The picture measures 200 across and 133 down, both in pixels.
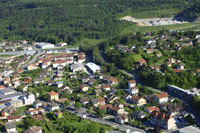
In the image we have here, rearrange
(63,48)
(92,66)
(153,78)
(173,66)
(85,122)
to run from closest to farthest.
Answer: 1. (85,122)
2. (153,78)
3. (173,66)
4. (92,66)
5. (63,48)

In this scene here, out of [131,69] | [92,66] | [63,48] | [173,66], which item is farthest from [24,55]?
[173,66]

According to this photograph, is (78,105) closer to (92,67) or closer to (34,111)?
(34,111)

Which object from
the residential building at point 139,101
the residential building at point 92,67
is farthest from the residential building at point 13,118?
the residential building at point 92,67

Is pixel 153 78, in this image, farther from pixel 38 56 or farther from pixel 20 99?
pixel 38 56

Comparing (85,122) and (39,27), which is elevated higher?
(39,27)

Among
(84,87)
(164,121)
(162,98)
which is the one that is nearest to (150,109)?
(162,98)

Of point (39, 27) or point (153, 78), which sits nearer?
point (153, 78)
